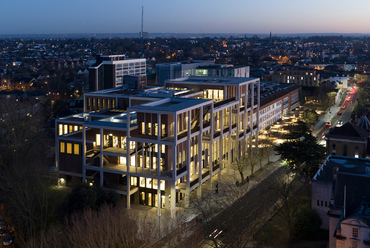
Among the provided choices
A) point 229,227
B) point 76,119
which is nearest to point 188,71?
point 76,119

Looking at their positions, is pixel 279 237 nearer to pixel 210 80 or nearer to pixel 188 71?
pixel 210 80

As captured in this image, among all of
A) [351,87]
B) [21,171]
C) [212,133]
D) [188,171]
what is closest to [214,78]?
[212,133]

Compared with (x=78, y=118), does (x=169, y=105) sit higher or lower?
higher

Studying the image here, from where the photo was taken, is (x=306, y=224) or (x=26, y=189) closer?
(x=306, y=224)

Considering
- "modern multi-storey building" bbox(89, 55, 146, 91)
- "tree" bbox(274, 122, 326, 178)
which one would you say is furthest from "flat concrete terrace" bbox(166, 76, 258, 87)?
"modern multi-storey building" bbox(89, 55, 146, 91)

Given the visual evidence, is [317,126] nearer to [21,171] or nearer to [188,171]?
[188,171]

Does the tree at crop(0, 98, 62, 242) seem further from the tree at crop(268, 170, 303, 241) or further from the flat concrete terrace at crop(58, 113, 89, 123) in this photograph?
the tree at crop(268, 170, 303, 241)

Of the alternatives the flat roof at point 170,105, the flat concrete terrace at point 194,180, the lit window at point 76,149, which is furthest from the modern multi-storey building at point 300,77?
the lit window at point 76,149

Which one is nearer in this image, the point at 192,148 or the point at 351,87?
the point at 192,148

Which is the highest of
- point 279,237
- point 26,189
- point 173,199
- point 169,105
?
point 169,105
